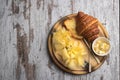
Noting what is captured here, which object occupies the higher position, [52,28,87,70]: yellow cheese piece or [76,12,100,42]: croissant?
[76,12,100,42]: croissant

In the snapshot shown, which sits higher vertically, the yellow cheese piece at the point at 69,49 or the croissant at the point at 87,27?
the croissant at the point at 87,27

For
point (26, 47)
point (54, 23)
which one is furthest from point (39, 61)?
point (54, 23)

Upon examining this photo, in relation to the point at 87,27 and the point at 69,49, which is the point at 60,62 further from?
the point at 87,27

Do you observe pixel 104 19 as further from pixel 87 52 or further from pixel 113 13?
pixel 87 52
